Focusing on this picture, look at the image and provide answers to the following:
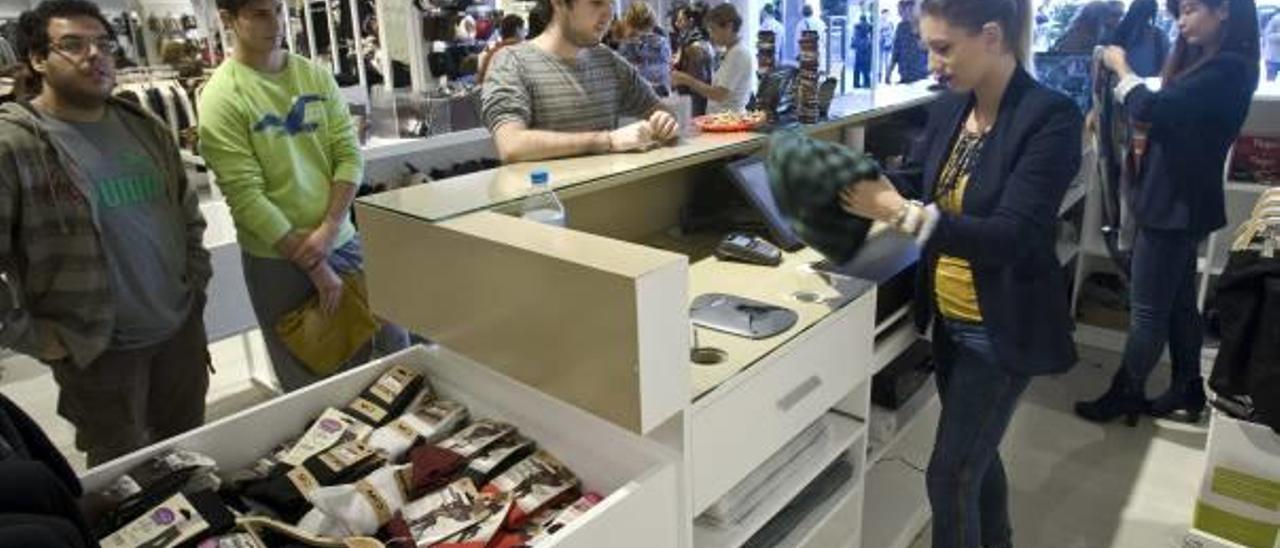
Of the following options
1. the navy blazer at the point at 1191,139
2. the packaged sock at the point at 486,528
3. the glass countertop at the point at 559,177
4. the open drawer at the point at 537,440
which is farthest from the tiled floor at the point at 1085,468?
the packaged sock at the point at 486,528

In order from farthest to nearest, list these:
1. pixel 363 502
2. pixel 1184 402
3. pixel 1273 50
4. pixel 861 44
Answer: pixel 861 44 < pixel 1273 50 < pixel 1184 402 < pixel 363 502

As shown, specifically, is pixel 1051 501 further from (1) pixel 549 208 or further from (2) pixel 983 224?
(1) pixel 549 208

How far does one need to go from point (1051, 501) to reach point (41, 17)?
2865 millimetres

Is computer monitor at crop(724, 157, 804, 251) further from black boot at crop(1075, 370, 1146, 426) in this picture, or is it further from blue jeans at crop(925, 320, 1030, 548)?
black boot at crop(1075, 370, 1146, 426)

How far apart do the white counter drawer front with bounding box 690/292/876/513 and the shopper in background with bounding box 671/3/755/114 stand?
2.65m

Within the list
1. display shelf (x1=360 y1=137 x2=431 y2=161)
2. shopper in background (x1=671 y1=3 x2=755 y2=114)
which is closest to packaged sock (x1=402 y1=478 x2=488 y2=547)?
display shelf (x1=360 y1=137 x2=431 y2=161)

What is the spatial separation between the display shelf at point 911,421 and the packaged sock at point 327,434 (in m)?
1.14

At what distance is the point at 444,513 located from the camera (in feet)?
3.75

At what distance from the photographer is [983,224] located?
4.35 ft

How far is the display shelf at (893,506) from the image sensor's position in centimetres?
211

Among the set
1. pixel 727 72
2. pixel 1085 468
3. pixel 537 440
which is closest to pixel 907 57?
pixel 727 72

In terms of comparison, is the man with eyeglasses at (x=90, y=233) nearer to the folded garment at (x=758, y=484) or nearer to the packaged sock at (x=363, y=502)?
the packaged sock at (x=363, y=502)

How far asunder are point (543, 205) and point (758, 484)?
0.64 m

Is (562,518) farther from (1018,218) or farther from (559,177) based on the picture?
(1018,218)
